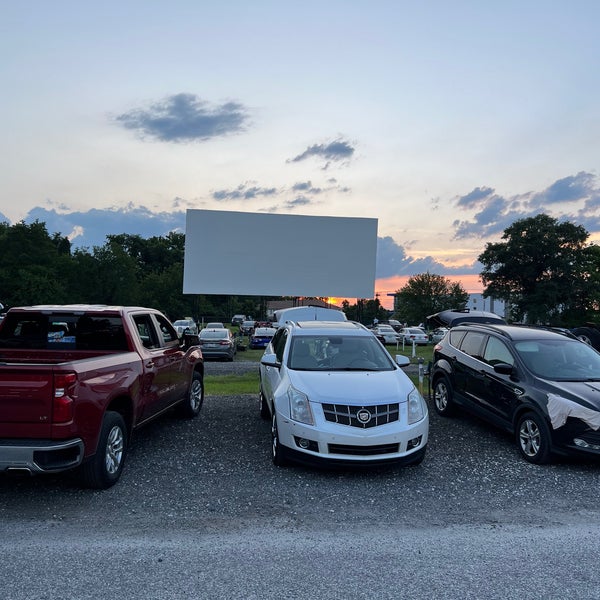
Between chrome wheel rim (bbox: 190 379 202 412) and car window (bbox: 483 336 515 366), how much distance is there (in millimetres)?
4506

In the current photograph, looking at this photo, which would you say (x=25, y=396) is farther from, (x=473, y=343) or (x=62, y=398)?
(x=473, y=343)

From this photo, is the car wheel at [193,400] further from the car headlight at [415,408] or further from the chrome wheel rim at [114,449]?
the car headlight at [415,408]

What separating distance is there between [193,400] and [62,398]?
4.27 metres

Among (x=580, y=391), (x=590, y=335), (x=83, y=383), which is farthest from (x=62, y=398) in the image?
(x=590, y=335)

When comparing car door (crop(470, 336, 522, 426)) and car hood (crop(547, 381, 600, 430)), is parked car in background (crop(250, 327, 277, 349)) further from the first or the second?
car hood (crop(547, 381, 600, 430))

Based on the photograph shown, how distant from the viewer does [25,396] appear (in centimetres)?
434

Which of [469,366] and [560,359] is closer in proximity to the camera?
[560,359]

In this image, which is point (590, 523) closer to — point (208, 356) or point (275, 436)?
point (275, 436)

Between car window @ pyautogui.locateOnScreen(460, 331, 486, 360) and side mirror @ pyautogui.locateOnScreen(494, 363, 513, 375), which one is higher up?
car window @ pyautogui.locateOnScreen(460, 331, 486, 360)

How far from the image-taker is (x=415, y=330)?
3988 cm

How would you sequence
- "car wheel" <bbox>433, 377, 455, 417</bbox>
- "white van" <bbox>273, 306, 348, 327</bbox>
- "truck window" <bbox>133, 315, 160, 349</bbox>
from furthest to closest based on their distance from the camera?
"white van" <bbox>273, 306, 348, 327</bbox> → "car wheel" <bbox>433, 377, 455, 417</bbox> → "truck window" <bbox>133, 315, 160, 349</bbox>

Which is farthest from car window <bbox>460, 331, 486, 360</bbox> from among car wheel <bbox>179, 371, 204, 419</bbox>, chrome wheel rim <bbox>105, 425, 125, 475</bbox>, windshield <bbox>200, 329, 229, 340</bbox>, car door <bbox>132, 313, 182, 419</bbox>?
windshield <bbox>200, 329, 229, 340</bbox>

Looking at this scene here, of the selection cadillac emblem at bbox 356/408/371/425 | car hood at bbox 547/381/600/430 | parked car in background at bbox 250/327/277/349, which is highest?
car hood at bbox 547/381/600/430

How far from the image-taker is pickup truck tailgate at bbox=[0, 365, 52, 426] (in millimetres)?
4324
